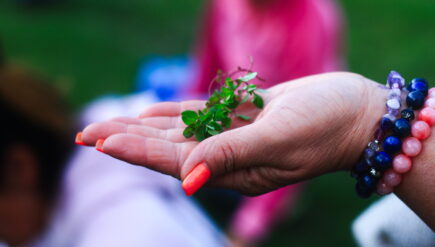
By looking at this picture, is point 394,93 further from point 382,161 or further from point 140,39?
point 140,39

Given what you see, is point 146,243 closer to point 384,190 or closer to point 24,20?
point 384,190

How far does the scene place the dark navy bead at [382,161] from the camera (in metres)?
1.51

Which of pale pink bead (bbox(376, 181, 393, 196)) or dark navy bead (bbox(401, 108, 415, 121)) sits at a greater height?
dark navy bead (bbox(401, 108, 415, 121))

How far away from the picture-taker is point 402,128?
1521 mm

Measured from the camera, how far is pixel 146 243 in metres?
1.97

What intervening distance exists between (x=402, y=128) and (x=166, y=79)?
2701 millimetres

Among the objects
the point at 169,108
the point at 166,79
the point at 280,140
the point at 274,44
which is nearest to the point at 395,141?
the point at 280,140

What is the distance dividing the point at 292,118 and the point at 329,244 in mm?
2316

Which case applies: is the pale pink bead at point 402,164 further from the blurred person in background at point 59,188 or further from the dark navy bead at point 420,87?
the blurred person in background at point 59,188

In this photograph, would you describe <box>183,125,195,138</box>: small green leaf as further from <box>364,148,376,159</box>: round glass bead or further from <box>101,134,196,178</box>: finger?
<box>364,148,376,159</box>: round glass bead

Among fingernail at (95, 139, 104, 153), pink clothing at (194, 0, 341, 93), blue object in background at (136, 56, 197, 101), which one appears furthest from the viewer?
blue object in background at (136, 56, 197, 101)

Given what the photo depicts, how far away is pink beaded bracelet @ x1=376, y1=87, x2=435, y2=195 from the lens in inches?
59.6

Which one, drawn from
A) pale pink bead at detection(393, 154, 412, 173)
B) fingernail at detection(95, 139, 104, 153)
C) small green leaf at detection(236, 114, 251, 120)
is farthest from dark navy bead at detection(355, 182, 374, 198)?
fingernail at detection(95, 139, 104, 153)

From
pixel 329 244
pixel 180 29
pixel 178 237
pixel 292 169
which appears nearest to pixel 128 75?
pixel 180 29
